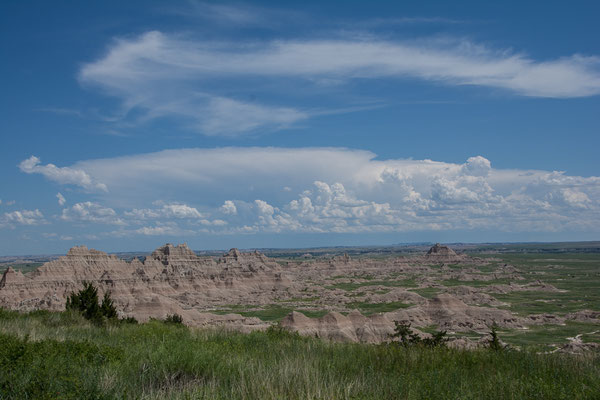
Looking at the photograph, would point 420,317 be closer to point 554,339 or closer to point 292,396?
point 554,339

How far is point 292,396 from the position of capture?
572 centimetres

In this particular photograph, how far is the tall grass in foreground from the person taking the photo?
5.87m

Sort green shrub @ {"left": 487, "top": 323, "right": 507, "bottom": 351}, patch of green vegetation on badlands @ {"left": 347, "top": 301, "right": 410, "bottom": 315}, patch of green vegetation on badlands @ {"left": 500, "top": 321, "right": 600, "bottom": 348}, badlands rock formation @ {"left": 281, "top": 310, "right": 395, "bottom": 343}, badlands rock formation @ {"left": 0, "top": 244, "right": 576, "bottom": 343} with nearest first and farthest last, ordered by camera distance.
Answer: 1. green shrub @ {"left": 487, "top": 323, "right": 507, "bottom": 351}
2. badlands rock formation @ {"left": 281, "top": 310, "right": 395, "bottom": 343}
3. patch of green vegetation on badlands @ {"left": 500, "top": 321, "right": 600, "bottom": 348}
4. badlands rock formation @ {"left": 0, "top": 244, "right": 576, "bottom": 343}
5. patch of green vegetation on badlands @ {"left": 347, "top": 301, "right": 410, "bottom": 315}

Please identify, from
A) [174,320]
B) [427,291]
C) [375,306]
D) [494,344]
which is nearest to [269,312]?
[375,306]

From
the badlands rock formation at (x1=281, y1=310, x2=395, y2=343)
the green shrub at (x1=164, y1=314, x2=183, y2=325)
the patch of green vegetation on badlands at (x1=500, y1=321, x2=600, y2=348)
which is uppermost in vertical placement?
the green shrub at (x1=164, y1=314, x2=183, y2=325)

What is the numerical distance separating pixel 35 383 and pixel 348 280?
138 m

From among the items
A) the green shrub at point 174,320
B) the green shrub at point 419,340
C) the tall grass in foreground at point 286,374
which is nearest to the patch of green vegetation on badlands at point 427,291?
the green shrub at point 419,340

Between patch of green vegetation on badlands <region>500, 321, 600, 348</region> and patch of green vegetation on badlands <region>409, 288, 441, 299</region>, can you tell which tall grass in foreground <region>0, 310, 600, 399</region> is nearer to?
patch of green vegetation on badlands <region>500, 321, 600, 348</region>

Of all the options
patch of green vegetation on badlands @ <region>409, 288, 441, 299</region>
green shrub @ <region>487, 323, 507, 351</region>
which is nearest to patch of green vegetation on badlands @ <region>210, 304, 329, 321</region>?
patch of green vegetation on badlands @ <region>409, 288, 441, 299</region>

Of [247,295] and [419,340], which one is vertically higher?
[419,340]

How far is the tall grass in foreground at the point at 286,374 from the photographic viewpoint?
19.2 ft

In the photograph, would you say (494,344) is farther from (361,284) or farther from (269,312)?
(361,284)

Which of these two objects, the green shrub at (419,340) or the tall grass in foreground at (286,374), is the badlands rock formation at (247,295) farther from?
the tall grass in foreground at (286,374)

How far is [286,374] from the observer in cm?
662
